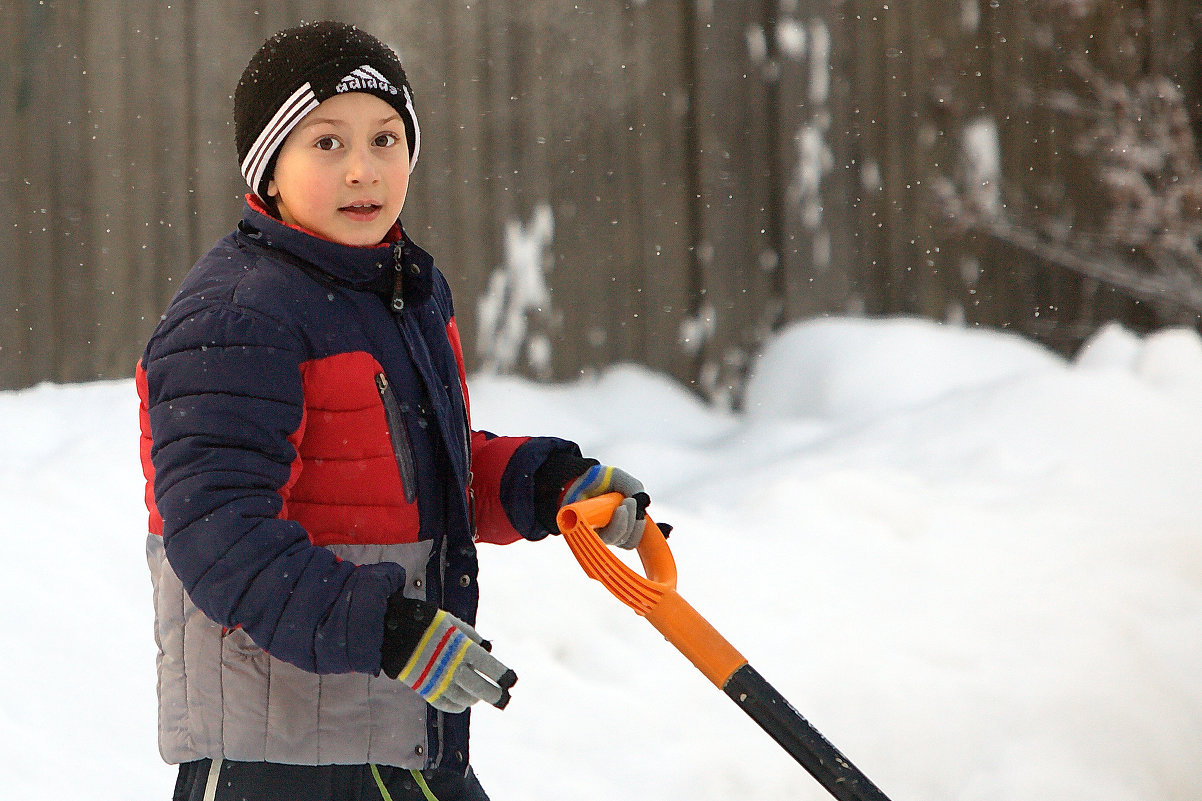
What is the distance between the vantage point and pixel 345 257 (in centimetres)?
145

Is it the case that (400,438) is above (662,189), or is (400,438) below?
above

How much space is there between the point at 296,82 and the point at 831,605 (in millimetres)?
2257

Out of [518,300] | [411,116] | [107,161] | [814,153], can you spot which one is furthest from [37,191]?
[411,116]

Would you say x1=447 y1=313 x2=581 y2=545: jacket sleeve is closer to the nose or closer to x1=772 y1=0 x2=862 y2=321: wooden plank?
the nose

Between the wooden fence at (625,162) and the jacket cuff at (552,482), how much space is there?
3023 mm

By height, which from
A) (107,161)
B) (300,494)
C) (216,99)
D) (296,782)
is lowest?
(296,782)

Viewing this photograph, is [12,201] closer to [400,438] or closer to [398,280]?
[398,280]

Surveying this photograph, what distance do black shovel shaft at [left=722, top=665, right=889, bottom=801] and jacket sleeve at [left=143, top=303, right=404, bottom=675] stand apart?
502 millimetres

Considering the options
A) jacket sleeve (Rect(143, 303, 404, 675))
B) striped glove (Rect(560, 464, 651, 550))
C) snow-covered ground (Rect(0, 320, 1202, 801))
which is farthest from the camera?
snow-covered ground (Rect(0, 320, 1202, 801))

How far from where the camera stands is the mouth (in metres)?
1.48

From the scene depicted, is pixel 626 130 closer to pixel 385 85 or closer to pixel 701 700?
pixel 701 700

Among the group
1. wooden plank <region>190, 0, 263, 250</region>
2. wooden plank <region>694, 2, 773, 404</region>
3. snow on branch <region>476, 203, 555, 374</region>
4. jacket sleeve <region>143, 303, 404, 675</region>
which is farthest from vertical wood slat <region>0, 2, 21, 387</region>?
jacket sleeve <region>143, 303, 404, 675</region>

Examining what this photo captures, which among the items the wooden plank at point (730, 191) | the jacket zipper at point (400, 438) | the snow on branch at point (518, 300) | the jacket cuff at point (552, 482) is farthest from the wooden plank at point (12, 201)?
the jacket zipper at point (400, 438)

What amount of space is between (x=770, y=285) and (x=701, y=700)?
250cm
